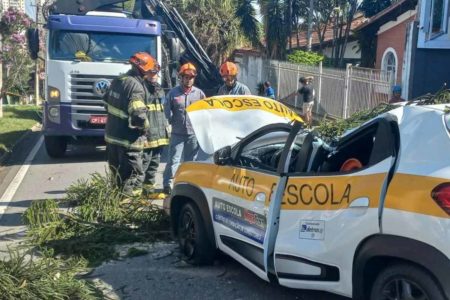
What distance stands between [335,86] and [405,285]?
15.6 metres

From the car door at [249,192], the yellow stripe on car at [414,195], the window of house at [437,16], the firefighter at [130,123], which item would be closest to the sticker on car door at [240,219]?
the car door at [249,192]

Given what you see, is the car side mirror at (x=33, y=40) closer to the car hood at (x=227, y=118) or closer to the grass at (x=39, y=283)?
the car hood at (x=227, y=118)

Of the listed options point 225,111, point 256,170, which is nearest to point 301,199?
point 256,170

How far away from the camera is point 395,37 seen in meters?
22.0

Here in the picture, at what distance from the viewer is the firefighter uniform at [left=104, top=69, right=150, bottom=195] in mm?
7188

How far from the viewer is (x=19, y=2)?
2769 centimetres

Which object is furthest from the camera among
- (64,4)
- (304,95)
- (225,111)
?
(304,95)

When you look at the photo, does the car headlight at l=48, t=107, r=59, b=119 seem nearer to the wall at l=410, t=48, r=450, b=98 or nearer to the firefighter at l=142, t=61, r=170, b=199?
the firefighter at l=142, t=61, r=170, b=199

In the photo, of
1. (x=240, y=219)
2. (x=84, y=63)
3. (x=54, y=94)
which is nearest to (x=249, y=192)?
(x=240, y=219)

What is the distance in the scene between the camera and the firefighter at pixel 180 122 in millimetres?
7973

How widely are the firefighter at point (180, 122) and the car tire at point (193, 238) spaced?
2382mm

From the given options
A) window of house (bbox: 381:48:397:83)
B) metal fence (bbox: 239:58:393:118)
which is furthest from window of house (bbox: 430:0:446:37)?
window of house (bbox: 381:48:397:83)

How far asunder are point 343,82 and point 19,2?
16.5 meters

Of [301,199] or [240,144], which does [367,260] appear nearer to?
[301,199]
